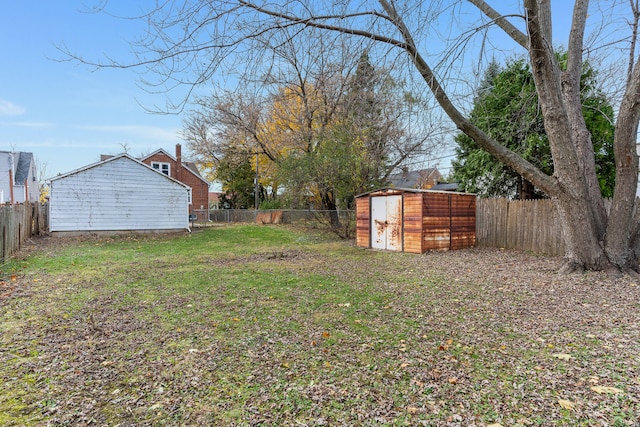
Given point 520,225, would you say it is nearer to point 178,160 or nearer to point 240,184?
point 240,184

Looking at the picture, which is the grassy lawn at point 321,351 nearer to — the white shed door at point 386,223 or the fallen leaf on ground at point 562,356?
the fallen leaf on ground at point 562,356

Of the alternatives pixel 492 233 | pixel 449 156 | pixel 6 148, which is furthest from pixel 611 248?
pixel 6 148

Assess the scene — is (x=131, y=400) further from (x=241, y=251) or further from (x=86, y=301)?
(x=241, y=251)

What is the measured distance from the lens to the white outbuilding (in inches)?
581

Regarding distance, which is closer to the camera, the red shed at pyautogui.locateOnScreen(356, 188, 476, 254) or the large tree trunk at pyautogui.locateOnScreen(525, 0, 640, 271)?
the large tree trunk at pyautogui.locateOnScreen(525, 0, 640, 271)

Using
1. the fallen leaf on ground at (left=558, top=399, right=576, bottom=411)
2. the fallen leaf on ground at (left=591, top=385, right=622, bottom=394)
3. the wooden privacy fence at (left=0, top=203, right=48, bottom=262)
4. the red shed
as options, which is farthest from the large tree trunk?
the wooden privacy fence at (left=0, top=203, right=48, bottom=262)

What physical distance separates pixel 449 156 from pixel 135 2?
584 inches

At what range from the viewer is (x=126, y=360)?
9.96ft

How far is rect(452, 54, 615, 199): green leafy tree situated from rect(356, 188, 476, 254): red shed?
258cm

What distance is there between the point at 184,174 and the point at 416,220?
2465cm

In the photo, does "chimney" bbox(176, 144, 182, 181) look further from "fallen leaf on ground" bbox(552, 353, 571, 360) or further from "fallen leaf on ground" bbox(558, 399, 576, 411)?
"fallen leaf on ground" bbox(558, 399, 576, 411)

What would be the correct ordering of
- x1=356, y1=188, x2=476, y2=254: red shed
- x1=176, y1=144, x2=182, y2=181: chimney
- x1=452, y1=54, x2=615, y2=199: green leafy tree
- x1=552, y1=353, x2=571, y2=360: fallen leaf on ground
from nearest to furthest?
1. x1=552, y1=353, x2=571, y2=360: fallen leaf on ground
2. x1=452, y1=54, x2=615, y2=199: green leafy tree
3. x1=356, y1=188, x2=476, y2=254: red shed
4. x1=176, y1=144, x2=182, y2=181: chimney

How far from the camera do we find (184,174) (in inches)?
1169

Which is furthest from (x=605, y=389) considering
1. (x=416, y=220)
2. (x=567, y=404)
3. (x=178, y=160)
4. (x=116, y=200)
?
(x=178, y=160)
